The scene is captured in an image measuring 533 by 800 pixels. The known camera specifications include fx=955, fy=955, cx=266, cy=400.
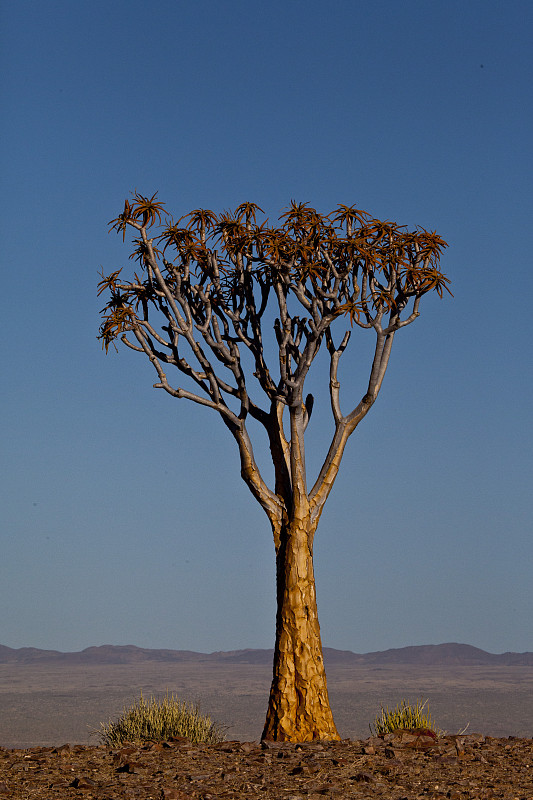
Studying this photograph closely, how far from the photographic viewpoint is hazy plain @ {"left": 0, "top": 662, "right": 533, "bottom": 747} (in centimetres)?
2972

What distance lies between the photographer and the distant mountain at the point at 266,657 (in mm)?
69375

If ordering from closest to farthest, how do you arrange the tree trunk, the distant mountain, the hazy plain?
the tree trunk
the hazy plain
the distant mountain

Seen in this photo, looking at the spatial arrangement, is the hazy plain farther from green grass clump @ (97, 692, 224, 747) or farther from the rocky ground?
the rocky ground

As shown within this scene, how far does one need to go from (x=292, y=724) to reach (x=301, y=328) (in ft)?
17.2

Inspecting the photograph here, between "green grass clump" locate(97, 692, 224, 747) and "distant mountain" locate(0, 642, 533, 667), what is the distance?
2275 inches

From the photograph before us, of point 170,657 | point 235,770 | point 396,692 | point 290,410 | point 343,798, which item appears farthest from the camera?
point 170,657

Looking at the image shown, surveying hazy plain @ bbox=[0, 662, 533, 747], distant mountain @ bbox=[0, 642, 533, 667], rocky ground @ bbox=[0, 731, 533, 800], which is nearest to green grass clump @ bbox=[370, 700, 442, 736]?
rocky ground @ bbox=[0, 731, 533, 800]

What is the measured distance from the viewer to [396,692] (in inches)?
1747

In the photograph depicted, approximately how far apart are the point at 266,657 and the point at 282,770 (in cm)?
6878

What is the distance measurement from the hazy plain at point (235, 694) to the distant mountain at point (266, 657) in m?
3.26

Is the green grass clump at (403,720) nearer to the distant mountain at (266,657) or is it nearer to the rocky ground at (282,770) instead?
the rocky ground at (282,770)

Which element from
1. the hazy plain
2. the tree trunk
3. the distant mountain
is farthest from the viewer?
the distant mountain

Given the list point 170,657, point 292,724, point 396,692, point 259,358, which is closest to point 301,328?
point 259,358

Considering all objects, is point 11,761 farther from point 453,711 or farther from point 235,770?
point 453,711
